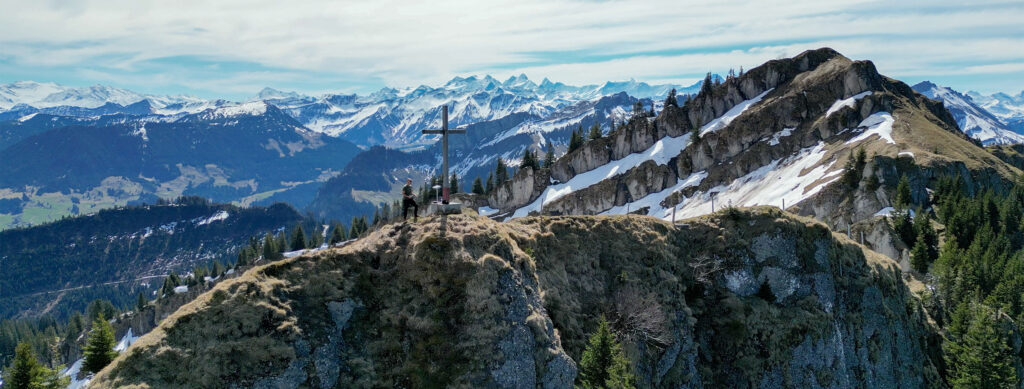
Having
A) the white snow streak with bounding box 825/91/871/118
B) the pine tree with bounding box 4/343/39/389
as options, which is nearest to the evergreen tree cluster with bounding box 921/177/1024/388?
the white snow streak with bounding box 825/91/871/118

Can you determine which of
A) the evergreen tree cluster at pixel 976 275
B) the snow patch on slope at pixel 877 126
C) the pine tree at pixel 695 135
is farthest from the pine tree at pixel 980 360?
the pine tree at pixel 695 135

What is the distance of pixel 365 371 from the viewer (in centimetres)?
2408

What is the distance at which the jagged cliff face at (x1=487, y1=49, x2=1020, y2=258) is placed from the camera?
341ft

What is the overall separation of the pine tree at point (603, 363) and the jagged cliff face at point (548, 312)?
2.60 feet

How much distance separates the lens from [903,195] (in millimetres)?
93125

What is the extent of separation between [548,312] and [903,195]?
86.0 metres

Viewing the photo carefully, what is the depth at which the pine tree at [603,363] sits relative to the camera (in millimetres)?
27672

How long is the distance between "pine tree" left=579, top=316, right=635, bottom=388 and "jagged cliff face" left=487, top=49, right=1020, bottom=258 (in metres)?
71.4

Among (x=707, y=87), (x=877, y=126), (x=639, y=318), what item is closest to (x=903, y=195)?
(x=877, y=126)

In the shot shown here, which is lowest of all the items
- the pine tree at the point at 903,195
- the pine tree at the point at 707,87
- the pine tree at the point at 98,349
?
the pine tree at the point at 903,195

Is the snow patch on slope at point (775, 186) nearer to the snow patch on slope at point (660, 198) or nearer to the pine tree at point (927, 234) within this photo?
the snow patch on slope at point (660, 198)

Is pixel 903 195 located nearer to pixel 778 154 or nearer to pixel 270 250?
pixel 778 154

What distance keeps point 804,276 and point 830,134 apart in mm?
115500

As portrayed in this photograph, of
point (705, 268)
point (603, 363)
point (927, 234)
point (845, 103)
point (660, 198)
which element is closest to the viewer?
point (603, 363)
